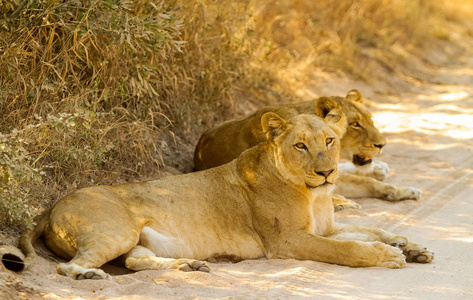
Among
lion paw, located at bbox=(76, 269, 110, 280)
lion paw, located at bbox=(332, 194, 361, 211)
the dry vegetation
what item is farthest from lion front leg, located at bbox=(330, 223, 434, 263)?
the dry vegetation

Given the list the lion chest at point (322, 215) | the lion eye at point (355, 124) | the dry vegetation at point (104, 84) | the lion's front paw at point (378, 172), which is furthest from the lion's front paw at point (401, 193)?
the dry vegetation at point (104, 84)

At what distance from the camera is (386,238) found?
16.5 feet

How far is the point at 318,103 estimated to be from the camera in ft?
19.0

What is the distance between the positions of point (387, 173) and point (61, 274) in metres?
4.20

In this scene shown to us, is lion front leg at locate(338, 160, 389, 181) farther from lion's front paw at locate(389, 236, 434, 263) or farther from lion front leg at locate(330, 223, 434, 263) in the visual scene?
lion's front paw at locate(389, 236, 434, 263)

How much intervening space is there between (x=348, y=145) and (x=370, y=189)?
53 centimetres

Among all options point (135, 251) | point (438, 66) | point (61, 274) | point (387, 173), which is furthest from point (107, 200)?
point (438, 66)

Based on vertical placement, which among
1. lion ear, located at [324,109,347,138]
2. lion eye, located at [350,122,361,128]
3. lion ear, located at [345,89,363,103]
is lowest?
lion ear, located at [324,109,347,138]

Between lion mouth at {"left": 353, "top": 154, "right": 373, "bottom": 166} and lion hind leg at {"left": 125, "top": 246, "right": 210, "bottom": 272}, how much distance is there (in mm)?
2751

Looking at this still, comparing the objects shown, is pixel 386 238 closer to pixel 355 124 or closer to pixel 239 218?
pixel 239 218

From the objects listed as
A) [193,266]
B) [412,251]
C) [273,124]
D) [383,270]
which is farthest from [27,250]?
[412,251]

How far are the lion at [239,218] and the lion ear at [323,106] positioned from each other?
462mm

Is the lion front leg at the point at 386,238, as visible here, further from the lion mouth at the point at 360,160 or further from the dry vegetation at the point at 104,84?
the dry vegetation at the point at 104,84

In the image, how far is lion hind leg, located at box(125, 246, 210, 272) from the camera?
14.1 feet
